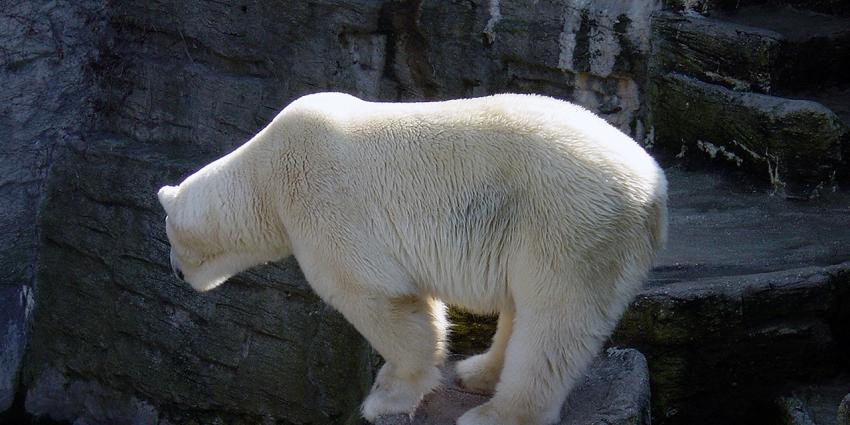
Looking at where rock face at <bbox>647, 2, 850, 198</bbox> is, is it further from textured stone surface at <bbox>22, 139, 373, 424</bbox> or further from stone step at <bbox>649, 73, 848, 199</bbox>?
textured stone surface at <bbox>22, 139, 373, 424</bbox>

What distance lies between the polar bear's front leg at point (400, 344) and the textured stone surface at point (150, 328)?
7.93 feet

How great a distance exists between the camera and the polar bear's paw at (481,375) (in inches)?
150

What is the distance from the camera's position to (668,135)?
554cm

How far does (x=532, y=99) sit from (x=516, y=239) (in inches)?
20.6

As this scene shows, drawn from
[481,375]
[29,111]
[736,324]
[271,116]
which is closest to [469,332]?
[481,375]

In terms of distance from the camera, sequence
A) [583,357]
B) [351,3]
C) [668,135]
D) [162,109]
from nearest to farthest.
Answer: [583,357], [668,135], [351,3], [162,109]

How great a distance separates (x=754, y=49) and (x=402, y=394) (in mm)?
2826

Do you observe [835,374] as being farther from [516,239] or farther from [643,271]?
[516,239]

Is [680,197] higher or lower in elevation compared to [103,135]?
higher

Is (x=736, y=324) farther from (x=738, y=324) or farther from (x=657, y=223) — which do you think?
(x=657, y=223)

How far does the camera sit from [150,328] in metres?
6.95

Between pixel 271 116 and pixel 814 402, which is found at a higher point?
pixel 271 116

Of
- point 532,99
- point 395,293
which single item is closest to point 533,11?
point 532,99

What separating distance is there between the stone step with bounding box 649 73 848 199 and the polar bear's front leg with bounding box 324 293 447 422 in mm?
2310
